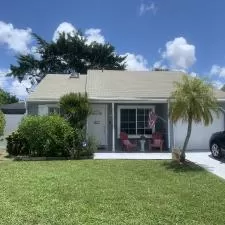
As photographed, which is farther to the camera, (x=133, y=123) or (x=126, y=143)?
(x=133, y=123)

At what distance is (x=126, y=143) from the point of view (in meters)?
20.4

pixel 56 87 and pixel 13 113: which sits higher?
pixel 56 87

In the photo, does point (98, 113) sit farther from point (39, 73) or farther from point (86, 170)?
point (39, 73)

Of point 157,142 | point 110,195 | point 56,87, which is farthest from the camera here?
point 56,87

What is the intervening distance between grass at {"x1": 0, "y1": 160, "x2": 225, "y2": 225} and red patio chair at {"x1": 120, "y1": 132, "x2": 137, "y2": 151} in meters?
5.50

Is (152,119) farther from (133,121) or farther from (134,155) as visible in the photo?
(134,155)

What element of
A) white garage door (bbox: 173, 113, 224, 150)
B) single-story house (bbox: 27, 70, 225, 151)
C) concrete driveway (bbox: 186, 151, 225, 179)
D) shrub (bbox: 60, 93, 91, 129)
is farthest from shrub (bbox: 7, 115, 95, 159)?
white garage door (bbox: 173, 113, 224, 150)

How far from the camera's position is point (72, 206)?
8664mm

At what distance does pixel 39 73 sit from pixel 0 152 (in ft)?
87.0

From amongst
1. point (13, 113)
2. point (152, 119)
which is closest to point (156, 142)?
point (152, 119)

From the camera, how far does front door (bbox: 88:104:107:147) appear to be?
21500mm

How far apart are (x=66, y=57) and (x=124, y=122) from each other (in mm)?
24802

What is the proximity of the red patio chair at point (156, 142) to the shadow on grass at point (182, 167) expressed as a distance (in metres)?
4.53

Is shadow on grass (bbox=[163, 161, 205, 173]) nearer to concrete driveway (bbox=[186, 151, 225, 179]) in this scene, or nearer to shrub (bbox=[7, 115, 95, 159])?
concrete driveway (bbox=[186, 151, 225, 179])
